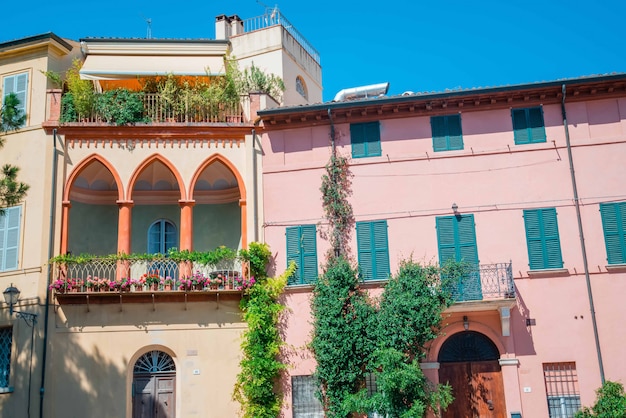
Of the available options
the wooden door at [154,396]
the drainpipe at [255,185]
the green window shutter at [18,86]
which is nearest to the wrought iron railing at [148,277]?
the drainpipe at [255,185]

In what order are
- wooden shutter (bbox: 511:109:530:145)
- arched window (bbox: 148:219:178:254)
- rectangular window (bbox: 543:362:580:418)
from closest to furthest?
1. rectangular window (bbox: 543:362:580:418)
2. wooden shutter (bbox: 511:109:530:145)
3. arched window (bbox: 148:219:178:254)

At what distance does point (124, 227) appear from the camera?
21.3m

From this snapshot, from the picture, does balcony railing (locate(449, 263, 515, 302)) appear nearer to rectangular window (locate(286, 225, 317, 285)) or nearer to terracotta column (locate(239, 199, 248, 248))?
rectangular window (locate(286, 225, 317, 285))

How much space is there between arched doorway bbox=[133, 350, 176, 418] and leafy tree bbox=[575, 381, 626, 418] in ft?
34.3

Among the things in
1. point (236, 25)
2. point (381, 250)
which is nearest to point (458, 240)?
point (381, 250)

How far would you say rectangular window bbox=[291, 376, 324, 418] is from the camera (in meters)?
20.0

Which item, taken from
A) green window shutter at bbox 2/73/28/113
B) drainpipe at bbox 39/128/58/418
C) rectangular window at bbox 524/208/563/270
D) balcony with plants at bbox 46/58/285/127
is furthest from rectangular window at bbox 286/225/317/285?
green window shutter at bbox 2/73/28/113

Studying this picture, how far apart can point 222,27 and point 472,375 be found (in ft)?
55.7

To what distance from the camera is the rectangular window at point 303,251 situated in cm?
2075

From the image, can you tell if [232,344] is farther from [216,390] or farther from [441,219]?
[441,219]

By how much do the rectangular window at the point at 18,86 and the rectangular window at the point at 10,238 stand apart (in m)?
3.18

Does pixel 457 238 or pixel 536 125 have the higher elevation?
pixel 536 125

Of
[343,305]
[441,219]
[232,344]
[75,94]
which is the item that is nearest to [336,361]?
[343,305]

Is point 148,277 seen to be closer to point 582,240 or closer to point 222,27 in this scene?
point 582,240
